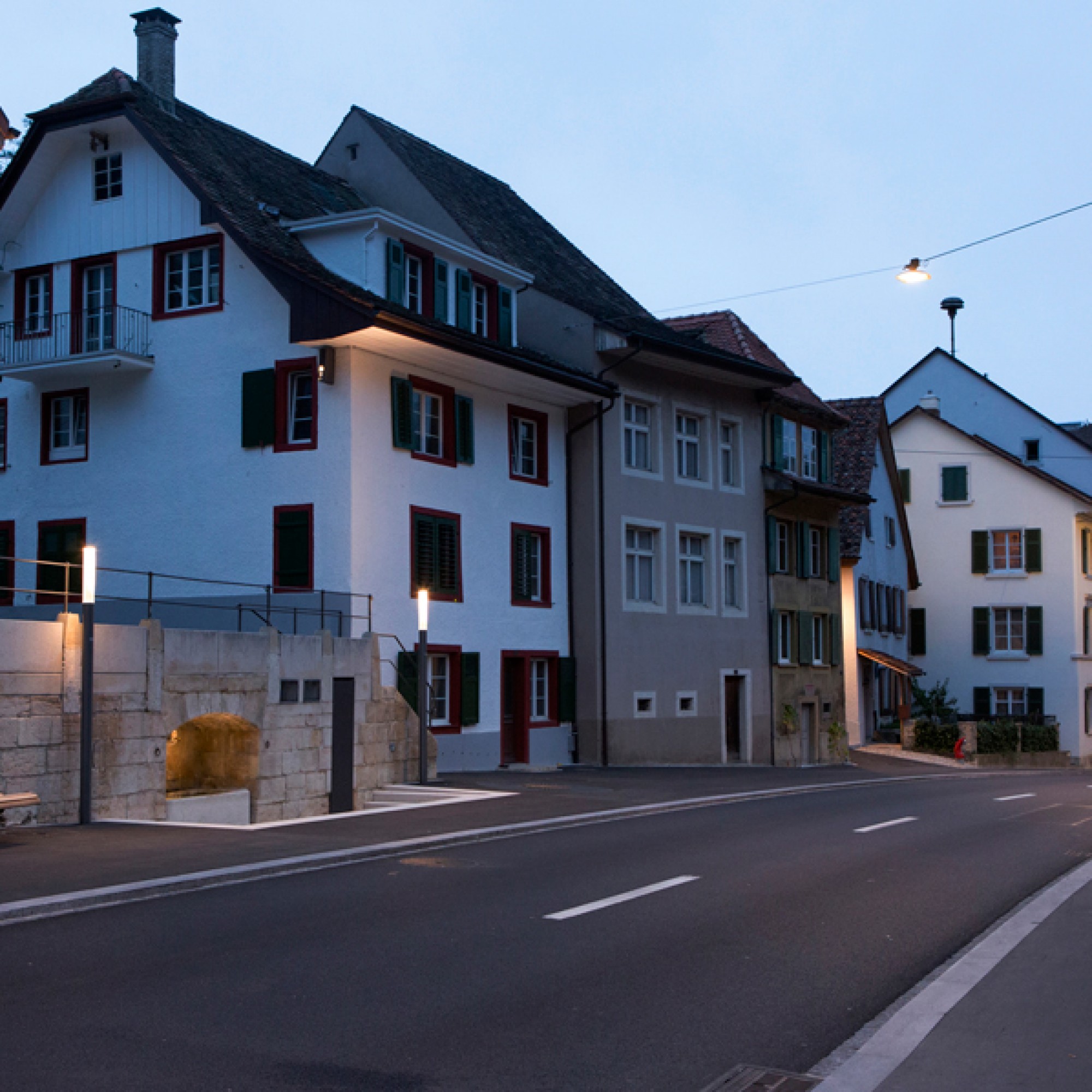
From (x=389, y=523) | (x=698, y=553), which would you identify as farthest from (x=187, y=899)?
(x=698, y=553)

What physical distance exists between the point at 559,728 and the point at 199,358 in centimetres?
1051

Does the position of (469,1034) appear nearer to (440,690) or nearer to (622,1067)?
(622,1067)

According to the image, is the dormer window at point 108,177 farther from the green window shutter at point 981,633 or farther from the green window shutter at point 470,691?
the green window shutter at point 981,633

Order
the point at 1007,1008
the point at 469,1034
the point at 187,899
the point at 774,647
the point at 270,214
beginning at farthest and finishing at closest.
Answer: the point at 774,647 → the point at 270,214 → the point at 187,899 → the point at 1007,1008 → the point at 469,1034

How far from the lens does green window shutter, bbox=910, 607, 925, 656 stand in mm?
56531

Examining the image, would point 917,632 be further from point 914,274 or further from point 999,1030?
point 999,1030

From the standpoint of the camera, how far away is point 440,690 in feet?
89.2

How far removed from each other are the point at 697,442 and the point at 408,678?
39.2ft

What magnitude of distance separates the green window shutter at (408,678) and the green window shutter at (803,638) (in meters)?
15.9

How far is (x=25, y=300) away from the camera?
29.0 m

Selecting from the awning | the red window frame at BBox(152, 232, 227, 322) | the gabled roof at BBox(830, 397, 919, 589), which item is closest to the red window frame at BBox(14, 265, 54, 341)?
the red window frame at BBox(152, 232, 227, 322)

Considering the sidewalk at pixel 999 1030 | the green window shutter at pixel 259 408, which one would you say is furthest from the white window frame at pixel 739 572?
the sidewalk at pixel 999 1030

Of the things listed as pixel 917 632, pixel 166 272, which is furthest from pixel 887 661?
pixel 166 272

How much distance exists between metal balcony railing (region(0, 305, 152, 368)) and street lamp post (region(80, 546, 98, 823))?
36.6 ft
